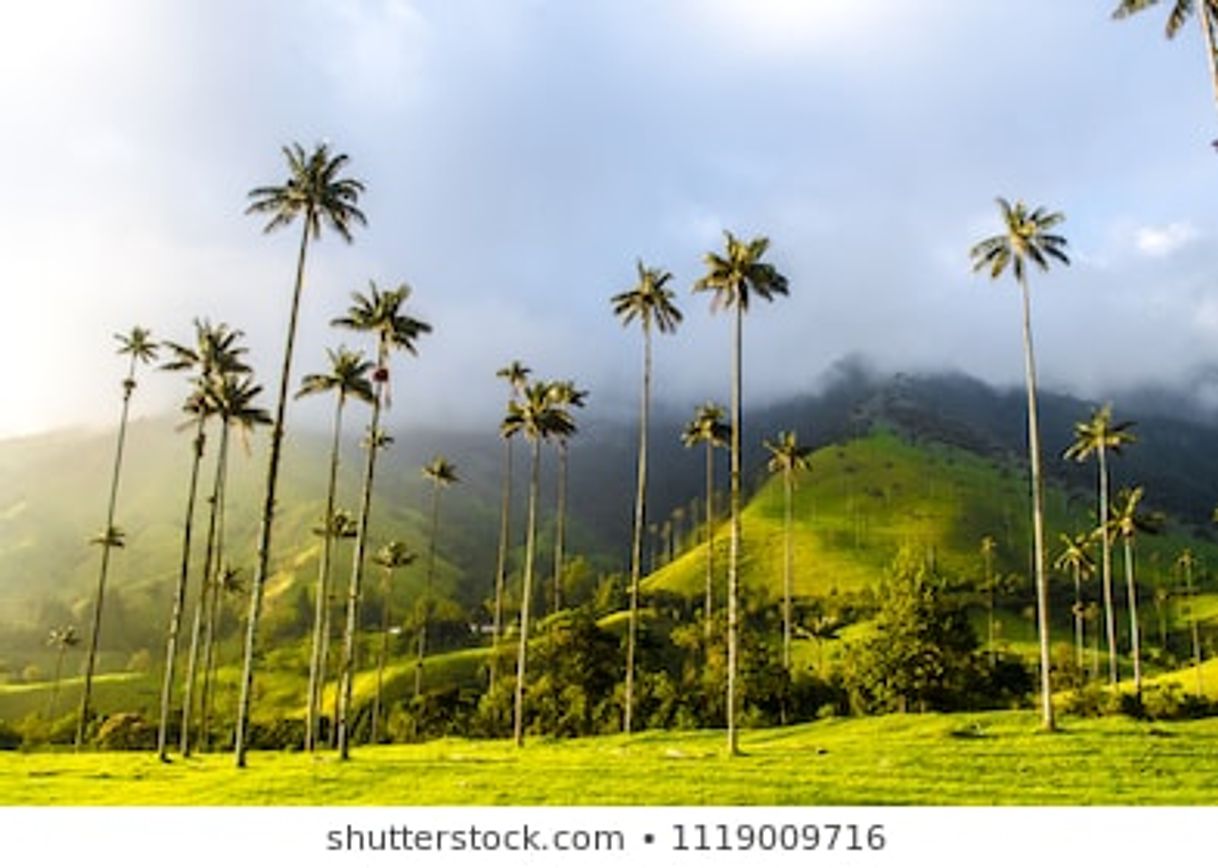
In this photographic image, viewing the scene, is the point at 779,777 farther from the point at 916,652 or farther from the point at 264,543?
A: the point at 916,652

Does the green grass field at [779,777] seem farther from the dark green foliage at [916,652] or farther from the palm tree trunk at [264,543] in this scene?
the dark green foliage at [916,652]

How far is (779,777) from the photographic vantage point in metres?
43.2

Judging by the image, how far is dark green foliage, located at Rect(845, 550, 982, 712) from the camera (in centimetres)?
9375

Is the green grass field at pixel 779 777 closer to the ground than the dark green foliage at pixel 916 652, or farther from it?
closer to the ground

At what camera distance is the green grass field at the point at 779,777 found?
126 ft

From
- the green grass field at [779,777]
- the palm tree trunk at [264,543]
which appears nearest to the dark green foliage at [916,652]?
the green grass field at [779,777]

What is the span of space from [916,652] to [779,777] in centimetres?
5459

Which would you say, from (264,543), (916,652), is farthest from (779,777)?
(916,652)

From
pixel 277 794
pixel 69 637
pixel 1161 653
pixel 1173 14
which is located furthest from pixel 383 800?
pixel 1161 653

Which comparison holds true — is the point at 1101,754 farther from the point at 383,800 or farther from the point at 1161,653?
the point at 1161,653

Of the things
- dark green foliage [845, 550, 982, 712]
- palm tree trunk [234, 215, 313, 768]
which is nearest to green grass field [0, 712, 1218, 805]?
palm tree trunk [234, 215, 313, 768]

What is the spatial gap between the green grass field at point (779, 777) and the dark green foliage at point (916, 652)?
3222 cm

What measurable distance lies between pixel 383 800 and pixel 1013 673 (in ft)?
318

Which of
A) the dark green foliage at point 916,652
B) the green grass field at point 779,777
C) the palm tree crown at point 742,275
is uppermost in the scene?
the palm tree crown at point 742,275
